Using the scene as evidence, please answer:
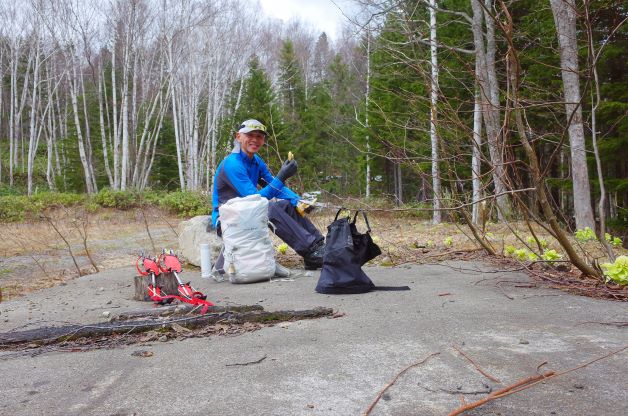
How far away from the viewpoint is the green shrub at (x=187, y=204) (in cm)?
1844

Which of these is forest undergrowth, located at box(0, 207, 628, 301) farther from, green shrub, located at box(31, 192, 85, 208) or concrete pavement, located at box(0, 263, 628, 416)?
green shrub, located at box(31, 192, 85, 208)

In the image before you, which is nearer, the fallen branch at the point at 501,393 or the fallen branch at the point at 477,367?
the fallen branch at the point at 501,393

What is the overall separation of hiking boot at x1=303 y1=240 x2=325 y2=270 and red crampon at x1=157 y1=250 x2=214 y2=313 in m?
1.59

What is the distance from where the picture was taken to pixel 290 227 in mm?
5512

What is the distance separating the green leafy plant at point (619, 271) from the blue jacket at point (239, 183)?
3.06 m

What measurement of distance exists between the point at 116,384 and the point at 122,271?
4.50 meters

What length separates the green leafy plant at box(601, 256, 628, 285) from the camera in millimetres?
3525

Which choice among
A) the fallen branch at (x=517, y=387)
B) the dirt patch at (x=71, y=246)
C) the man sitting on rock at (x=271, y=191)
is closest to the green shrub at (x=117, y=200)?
the dirt patch at (x=71, y=246)

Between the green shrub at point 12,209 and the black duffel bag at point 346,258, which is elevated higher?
the green shrub at point 12,209

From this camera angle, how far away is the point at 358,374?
222 centimetres

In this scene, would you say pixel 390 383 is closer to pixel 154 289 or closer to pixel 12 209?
pixel 154 289

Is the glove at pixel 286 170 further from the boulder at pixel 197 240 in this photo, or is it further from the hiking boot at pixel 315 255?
the boulder at pixel 197 240

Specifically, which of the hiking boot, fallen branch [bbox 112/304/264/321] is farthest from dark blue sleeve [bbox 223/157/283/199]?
fallen branch [bbox 112/304/264/321]

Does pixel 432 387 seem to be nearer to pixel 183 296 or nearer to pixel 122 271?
pixel 183 296
